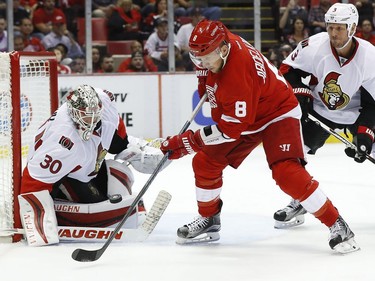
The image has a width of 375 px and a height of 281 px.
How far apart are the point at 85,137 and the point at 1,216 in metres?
0.56

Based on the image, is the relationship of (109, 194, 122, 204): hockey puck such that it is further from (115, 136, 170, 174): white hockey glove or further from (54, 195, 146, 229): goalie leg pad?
(115, 136, 170, 174): white hockey glove

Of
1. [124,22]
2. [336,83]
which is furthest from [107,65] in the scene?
[336,83]

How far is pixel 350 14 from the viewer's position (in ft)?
12.9

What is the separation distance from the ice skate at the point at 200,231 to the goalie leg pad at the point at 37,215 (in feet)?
1.77

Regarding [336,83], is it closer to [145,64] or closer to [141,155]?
[141,155]

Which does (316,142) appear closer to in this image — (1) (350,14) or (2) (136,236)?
(1) (350,14)

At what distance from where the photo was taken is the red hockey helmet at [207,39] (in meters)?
3.30

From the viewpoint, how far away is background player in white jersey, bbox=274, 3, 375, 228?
3980 millimetres

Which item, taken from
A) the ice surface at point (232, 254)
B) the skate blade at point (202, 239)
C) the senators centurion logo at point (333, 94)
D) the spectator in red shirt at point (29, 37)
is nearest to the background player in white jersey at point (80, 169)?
the ice surface at point (232, 254)

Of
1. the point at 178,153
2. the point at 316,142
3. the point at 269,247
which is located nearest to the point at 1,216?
the point at 178,153

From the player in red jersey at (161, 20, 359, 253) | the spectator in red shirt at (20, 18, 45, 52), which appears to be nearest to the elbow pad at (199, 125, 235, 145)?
the player in red jersey at (161, 20, 359, 253)

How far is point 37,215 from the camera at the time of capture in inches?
144

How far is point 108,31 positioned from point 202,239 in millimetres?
4069

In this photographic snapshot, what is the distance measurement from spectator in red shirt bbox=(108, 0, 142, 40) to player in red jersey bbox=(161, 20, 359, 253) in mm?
4012
